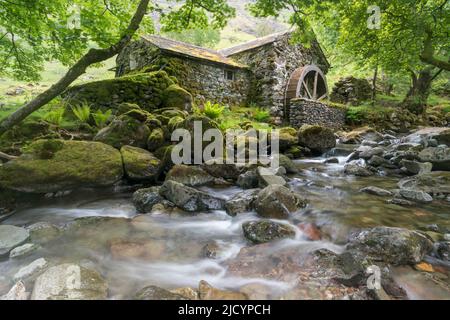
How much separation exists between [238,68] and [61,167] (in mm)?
11631

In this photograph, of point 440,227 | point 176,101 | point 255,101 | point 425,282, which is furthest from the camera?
point 255,101

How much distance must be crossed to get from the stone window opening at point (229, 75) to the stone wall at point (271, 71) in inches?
54.0

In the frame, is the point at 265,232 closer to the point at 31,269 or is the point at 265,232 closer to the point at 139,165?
the point at 31,269

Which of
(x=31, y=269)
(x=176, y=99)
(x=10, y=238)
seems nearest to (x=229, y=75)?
(x=176, y=99)

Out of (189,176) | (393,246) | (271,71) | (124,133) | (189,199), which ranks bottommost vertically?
(393,246)

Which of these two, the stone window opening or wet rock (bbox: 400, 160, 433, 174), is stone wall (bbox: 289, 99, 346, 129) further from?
wet rock (bbox: 400, 160, 433, 174)

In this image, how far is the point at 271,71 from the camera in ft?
47.2

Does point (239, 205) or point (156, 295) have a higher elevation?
point (239, 205)

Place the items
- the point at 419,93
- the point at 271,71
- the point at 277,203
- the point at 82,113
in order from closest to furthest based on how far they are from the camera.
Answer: the point at 277,203, the point at 82,113, the point at 271,71, the point at 419,93

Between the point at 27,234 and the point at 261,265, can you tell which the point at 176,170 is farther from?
the point at 261,265

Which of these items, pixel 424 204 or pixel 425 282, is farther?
pixel 424 204

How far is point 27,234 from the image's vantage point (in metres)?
3.13

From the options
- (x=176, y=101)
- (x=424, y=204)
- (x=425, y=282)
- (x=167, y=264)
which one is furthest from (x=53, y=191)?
(x=424, y=204)

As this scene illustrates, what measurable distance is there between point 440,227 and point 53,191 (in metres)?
6.14
